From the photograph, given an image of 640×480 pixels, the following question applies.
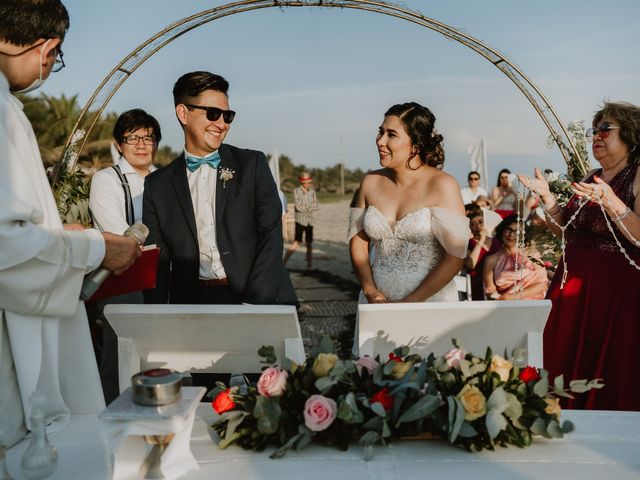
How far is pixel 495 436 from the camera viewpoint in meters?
1.72

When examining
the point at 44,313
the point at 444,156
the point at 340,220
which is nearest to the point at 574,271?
the point at 444,156

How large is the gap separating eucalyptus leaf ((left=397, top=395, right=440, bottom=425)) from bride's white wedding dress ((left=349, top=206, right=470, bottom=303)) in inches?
72.7

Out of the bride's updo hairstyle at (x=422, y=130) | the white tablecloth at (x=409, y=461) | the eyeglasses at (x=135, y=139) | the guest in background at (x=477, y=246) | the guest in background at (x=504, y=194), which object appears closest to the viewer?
the white tablecloth at (x=409, y=461)

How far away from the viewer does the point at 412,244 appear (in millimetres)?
3646

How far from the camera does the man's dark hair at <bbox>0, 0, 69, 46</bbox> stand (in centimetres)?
200

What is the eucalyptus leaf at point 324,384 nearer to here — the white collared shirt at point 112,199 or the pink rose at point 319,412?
the pink rose at point 319,412

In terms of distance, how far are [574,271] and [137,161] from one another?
10.0 ft

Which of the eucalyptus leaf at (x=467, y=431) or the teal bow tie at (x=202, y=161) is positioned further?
the teal bow tie at (x=202, y=161)

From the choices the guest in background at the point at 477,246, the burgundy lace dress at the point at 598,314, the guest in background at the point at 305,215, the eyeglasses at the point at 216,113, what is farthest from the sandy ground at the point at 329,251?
the eyeglasses at the point at 216,113

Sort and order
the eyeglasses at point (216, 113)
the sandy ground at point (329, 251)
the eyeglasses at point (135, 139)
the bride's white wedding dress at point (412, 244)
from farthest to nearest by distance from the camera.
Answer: the sandy ground at point (329, 251), the eyeglasses at point (135, 139), the bride's white wedding dress at point (412, 244), the eyeglasses at point (216, 113)

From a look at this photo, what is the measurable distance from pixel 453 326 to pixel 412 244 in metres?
1.42

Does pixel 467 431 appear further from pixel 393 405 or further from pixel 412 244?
pixel 412 244

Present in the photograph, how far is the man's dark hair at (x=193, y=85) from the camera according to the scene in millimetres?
3373

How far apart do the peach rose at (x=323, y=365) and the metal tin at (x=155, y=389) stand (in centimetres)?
44
